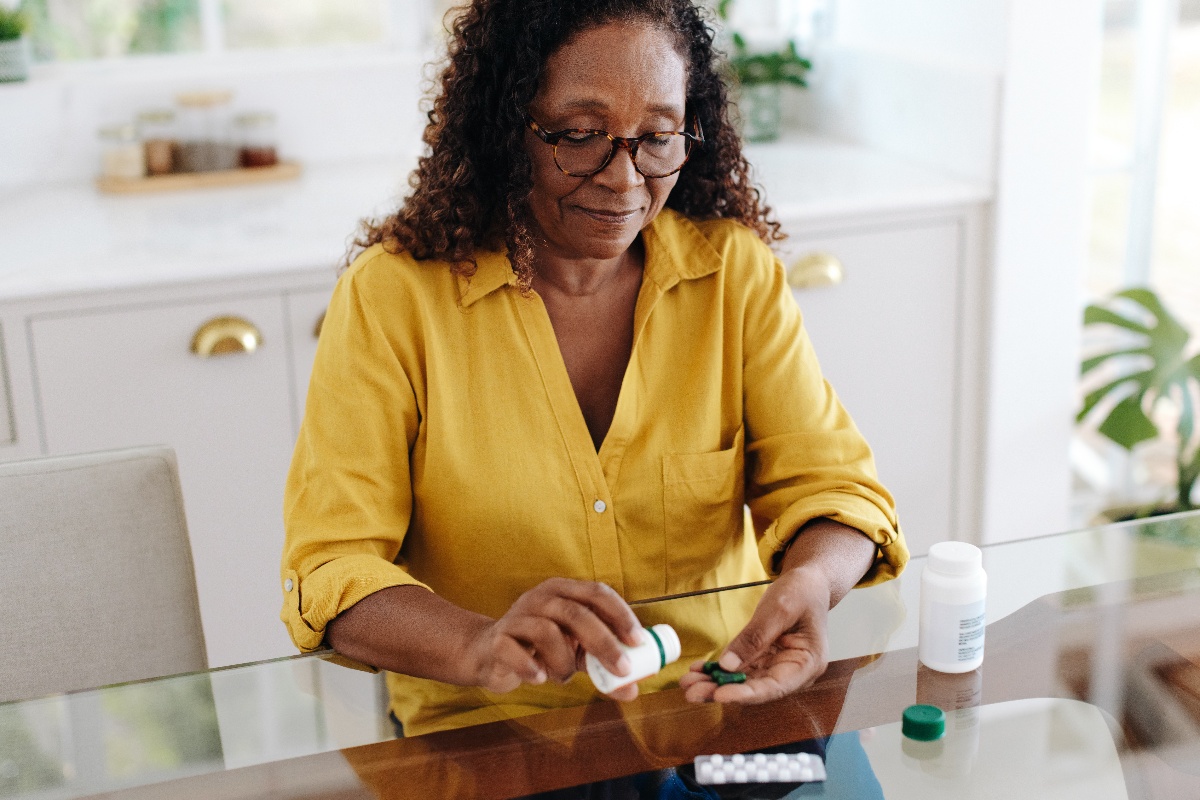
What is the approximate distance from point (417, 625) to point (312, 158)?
5.57 feet

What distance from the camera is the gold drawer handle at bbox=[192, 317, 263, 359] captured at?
Result: 1.98m

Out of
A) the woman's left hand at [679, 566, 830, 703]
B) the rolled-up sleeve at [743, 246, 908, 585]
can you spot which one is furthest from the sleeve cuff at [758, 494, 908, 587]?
the woman's left hand at [679, 566, 830, 703]

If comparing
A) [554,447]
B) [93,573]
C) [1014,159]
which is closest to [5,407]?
[93,573]

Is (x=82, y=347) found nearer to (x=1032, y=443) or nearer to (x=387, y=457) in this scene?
(x=387, y=457)

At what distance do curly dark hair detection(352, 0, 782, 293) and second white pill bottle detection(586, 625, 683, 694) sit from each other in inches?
17.3

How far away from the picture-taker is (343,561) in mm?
1206

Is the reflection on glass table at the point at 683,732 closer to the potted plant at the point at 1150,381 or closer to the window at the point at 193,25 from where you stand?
the potted plant at the point at 1150,381

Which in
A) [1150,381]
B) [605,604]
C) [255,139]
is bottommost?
[1150,381]

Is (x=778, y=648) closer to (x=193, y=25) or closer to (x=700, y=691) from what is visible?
(x=700, y=691)

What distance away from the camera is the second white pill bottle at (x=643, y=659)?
40.3 inches

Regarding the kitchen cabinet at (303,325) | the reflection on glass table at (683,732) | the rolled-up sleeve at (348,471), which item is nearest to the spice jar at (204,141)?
the kitchen cabinet at (303,325)

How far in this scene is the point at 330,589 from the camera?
118cm

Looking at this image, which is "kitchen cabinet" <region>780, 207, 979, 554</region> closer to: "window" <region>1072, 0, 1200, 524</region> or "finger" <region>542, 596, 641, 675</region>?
"window" <region>1072, 0, 1200, 524</region>

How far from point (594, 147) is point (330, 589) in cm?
49
